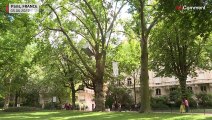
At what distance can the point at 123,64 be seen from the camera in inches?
2114

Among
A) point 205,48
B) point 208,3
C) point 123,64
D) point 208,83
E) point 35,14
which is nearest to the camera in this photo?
point 208,3

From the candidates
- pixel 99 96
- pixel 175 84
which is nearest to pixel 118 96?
pixel 175 84

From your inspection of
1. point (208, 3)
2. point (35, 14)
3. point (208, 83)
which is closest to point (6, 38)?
point (35, 14)

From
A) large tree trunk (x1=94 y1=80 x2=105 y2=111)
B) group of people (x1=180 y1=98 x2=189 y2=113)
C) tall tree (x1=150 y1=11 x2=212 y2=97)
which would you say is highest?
tall tree (x1=150 y1=11 x2=212 y2=97)

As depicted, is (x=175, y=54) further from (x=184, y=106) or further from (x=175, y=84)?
(x=175, y=84)

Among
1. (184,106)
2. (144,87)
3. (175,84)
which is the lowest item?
(184,106)

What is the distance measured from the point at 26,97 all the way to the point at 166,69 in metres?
36.5

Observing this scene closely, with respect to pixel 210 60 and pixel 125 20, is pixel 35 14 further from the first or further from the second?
pixel 210 60

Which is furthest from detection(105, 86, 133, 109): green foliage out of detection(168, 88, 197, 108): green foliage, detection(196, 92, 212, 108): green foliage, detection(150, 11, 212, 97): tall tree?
detection(196, 92, 212, 108): green foliage

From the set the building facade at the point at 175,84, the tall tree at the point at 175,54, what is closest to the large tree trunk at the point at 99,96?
the tall tree at the point at 175,54

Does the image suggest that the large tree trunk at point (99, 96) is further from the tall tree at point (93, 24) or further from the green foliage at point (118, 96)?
the green foliage at point (118, 96)
